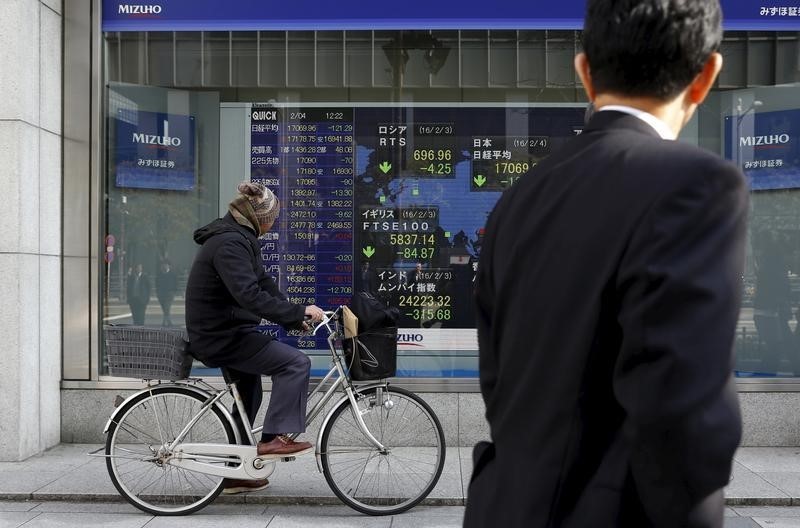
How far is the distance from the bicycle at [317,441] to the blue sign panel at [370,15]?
313 cm

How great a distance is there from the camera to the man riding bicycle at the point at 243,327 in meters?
5.21

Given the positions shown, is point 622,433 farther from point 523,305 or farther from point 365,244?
point 365,244

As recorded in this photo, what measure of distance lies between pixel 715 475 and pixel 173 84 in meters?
7.08

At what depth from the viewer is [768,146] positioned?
7.54 m

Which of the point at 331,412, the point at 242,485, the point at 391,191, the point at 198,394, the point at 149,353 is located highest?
the point at 391,191

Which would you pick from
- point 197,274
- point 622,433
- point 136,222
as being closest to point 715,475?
point 622,433

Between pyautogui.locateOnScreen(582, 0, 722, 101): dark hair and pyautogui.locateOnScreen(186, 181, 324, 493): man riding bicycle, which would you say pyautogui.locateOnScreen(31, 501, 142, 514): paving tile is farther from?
pyautogui.locateOnScreen(582, 0, 722, 101): dark hair

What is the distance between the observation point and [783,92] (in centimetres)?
754

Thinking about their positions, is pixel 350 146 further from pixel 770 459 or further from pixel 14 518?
pixel 770 459

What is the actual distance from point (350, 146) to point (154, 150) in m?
1.61

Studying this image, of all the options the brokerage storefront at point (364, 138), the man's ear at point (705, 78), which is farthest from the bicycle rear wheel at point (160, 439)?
the man's ear at point (705, 78)

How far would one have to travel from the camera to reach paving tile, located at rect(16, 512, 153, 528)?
5.25 m

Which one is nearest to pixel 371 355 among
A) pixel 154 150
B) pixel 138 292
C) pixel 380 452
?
pixel 380 452

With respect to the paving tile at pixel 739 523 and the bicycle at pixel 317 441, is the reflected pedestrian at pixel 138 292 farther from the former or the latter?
the paving tile at pixel 739 523
